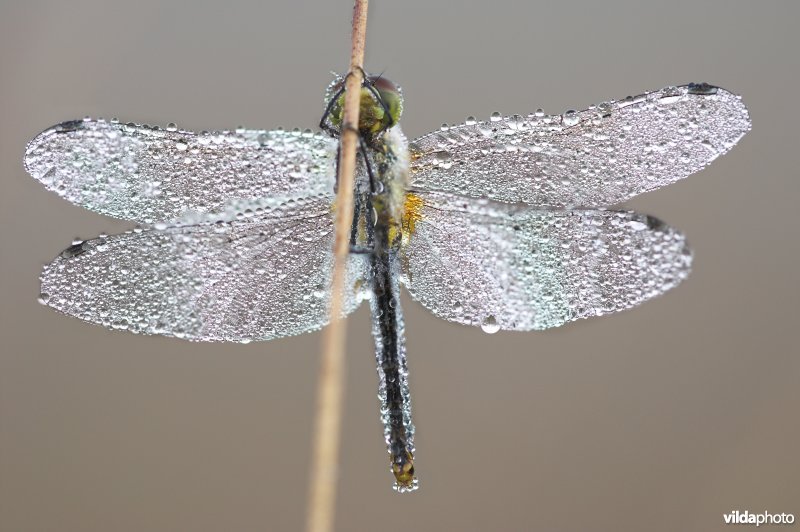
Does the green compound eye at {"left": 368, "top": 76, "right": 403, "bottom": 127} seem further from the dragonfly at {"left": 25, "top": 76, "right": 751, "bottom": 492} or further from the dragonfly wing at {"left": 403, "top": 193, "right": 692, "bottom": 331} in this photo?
the dragonfly wing at {"left": 403, "top": 193, "right": 692, "bottom": 331}

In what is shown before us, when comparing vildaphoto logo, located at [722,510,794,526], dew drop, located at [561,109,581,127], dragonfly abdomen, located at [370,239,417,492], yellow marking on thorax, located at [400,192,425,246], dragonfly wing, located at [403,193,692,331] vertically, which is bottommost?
vildaphoto logo, located at [722,510,794,526]

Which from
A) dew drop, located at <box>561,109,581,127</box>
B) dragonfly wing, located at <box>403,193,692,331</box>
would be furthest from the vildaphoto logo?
dew drop, located at <box>561,109,581,127</box>

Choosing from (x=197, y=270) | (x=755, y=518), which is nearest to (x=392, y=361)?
(x=197, y=270)

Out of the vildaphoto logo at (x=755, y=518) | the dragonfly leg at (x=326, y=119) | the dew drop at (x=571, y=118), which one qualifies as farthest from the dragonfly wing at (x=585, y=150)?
the vildaphoto logo at (x=755, y=518)

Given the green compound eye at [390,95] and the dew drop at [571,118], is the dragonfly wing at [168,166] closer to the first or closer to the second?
the green compound eye at [390,95]

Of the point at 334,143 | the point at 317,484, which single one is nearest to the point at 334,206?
the point at 334,143

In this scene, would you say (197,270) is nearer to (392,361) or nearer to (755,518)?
(392,361)

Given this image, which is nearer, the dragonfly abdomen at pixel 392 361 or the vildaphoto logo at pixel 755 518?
the dragonfly abdomen at pixel 392 361
